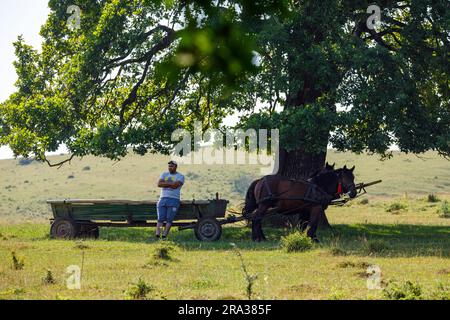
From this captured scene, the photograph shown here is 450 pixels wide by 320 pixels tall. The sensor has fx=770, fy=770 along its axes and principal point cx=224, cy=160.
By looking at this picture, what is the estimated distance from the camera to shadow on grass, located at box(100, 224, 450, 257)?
62.7ft

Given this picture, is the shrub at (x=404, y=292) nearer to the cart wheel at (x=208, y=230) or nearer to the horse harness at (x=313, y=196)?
the horse harness at (x=313, y=196)

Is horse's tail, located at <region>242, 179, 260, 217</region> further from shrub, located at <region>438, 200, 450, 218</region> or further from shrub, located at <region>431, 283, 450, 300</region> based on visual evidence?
shrub, located at <region>438, 200, 450, 218</region>

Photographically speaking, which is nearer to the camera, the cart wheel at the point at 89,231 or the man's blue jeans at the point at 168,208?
the man's blue jeans at the point at 168,208

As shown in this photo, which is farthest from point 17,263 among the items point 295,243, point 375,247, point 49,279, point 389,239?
point 389,239

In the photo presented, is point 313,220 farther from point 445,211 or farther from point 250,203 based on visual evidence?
point 445,211

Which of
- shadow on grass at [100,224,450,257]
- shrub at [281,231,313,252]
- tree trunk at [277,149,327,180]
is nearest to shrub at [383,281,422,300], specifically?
shadow on grass at [100,224,450,257]

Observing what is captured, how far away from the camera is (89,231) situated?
23000 mm

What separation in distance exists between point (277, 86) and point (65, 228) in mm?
7421

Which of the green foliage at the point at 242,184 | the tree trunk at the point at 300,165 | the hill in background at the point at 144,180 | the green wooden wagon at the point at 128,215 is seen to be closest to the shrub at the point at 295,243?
the green wooden wagon at the point at 128,215

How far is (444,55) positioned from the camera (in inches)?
941

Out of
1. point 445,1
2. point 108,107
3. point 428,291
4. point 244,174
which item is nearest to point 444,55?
point 445,1

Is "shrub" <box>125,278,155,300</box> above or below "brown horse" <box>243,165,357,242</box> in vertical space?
below

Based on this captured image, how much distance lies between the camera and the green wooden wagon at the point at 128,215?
21500 mm

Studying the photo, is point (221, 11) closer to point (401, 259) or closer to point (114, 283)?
point (114, 283)
